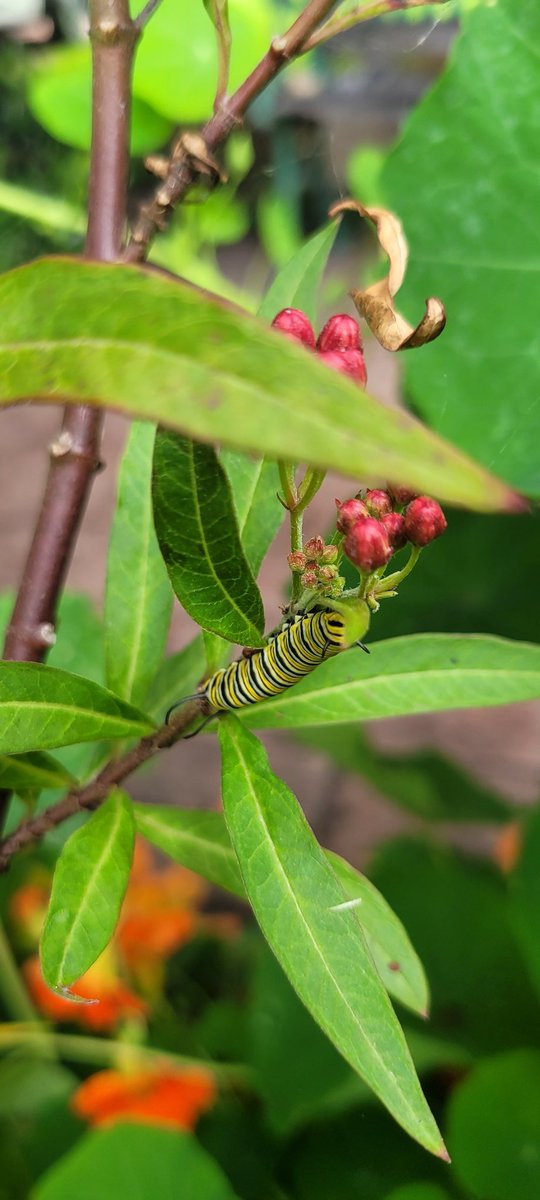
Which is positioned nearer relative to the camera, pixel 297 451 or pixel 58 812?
pixel 297 451

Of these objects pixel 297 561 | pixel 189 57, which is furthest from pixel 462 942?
pixel 189 57

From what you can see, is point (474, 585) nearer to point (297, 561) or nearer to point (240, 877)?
point (240, 877)

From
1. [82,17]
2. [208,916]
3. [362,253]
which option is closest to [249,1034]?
[208,916]

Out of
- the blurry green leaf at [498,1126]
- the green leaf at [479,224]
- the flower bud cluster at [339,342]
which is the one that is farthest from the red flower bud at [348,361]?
the blurry green leaf at [498,1126]

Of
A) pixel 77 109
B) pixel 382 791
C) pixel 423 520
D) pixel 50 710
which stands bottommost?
pixel 382 791

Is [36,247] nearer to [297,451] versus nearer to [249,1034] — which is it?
[249,1034]
